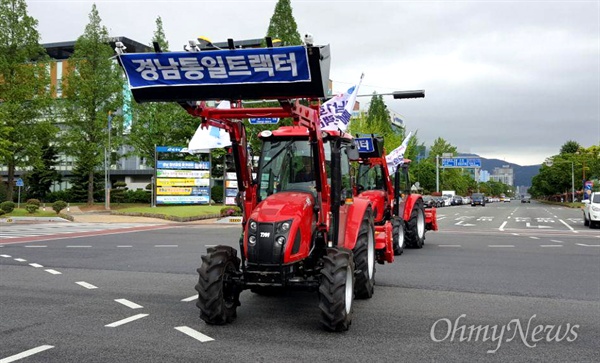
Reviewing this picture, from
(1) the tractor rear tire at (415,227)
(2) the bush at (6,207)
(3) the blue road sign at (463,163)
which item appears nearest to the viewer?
(1) the tractor rear tire at (415,227)

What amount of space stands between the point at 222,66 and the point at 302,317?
3370 millimetres

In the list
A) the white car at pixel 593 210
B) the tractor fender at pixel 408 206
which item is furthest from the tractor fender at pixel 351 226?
the white car at pixel 593 210

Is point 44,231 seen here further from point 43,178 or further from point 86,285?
point 43,178

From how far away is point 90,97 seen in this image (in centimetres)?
4419

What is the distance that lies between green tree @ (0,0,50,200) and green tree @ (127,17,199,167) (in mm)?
9250

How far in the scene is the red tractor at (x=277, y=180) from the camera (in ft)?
19.0

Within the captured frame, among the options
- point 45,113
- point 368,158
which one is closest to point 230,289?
point 368,158

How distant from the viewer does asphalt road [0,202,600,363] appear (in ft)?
17.9

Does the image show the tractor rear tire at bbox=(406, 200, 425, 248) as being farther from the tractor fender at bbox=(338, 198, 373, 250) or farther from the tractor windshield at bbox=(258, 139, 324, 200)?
the tractor windshield at bbox=(258, 139, 324, 200)

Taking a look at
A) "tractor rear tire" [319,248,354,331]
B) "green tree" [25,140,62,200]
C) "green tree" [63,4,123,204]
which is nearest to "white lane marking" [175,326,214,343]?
"tractor rear tire" [319,248,354,331]

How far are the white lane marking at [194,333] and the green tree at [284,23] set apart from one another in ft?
144

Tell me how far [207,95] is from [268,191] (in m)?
1.81

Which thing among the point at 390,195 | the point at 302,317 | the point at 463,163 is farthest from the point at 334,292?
the point at 463,163

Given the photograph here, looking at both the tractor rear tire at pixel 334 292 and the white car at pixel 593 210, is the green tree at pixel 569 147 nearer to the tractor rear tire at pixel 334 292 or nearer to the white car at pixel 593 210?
the white car at pixel 593 210
